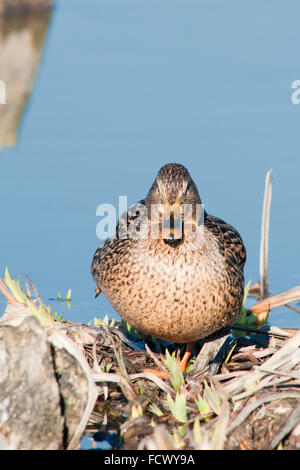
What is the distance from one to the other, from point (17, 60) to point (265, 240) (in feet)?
17.7

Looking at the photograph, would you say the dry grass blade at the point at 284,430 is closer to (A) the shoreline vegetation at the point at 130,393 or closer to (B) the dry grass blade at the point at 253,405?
(A) the shoreline vegetation at the point at 130,393

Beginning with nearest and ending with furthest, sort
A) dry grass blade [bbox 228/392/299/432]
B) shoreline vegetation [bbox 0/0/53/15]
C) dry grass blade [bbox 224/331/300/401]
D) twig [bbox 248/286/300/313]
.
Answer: dry grass blade [bbox 228/392/299/432] < dry grass blade [bbox 224/331/300/401] < twig [bbox 248/286/300/313] < shoreline vegetation [bbox 0/0/53/15]

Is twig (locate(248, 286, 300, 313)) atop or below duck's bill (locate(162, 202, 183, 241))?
below

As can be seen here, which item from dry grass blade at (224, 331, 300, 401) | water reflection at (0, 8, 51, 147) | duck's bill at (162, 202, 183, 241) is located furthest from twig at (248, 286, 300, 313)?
water reflection at (0, 8, 51, 147)

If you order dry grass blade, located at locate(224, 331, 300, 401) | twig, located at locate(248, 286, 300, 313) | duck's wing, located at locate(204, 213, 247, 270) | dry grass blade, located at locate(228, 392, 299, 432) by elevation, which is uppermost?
duck's wing, located at locate(204, 213, 247, 270)

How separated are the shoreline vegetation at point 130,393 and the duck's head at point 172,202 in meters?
0.65

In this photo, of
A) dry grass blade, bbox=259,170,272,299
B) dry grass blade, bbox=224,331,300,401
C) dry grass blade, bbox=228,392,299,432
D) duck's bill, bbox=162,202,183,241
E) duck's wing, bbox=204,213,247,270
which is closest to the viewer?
dry grass blade, bbox=228,392,299,432

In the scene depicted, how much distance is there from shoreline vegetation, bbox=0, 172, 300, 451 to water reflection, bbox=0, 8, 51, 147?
4.09 m

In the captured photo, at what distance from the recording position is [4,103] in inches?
364

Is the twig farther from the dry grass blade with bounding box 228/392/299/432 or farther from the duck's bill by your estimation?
the dry grass blade with bounding box 228/392/299/432

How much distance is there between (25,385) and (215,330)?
1345mm

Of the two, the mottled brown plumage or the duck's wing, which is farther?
the duck's wing

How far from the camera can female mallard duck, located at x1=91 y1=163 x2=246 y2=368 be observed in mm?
4555
